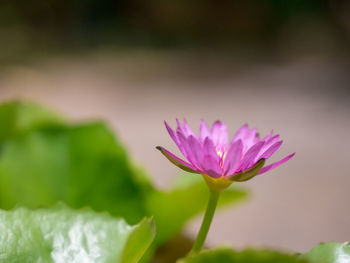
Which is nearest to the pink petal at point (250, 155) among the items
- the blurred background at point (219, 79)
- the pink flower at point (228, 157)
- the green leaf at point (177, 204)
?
the pink flower at point (228, 157)

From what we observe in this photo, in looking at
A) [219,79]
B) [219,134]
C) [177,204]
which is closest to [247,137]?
[219,134]

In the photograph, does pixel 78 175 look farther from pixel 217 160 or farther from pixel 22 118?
pixel 217 160

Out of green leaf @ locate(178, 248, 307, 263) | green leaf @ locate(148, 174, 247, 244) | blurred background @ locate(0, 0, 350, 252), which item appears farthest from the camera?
blurred background @ locate(0, 0, 350, 252)

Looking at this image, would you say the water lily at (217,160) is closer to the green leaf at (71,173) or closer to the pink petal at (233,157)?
the pink petal at (233,157)

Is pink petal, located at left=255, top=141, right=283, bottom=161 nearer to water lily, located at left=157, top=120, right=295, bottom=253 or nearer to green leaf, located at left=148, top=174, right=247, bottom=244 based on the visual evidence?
water lily, located at left=157, top=120, right=295, bottom=253

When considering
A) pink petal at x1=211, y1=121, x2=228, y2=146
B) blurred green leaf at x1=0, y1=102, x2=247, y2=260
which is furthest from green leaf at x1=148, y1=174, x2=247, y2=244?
pink petal at x1=211, y1=121, x2=228, y2=146

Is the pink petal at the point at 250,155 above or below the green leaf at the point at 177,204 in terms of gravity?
below

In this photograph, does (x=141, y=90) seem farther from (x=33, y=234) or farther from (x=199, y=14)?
(x=33, y=234)
